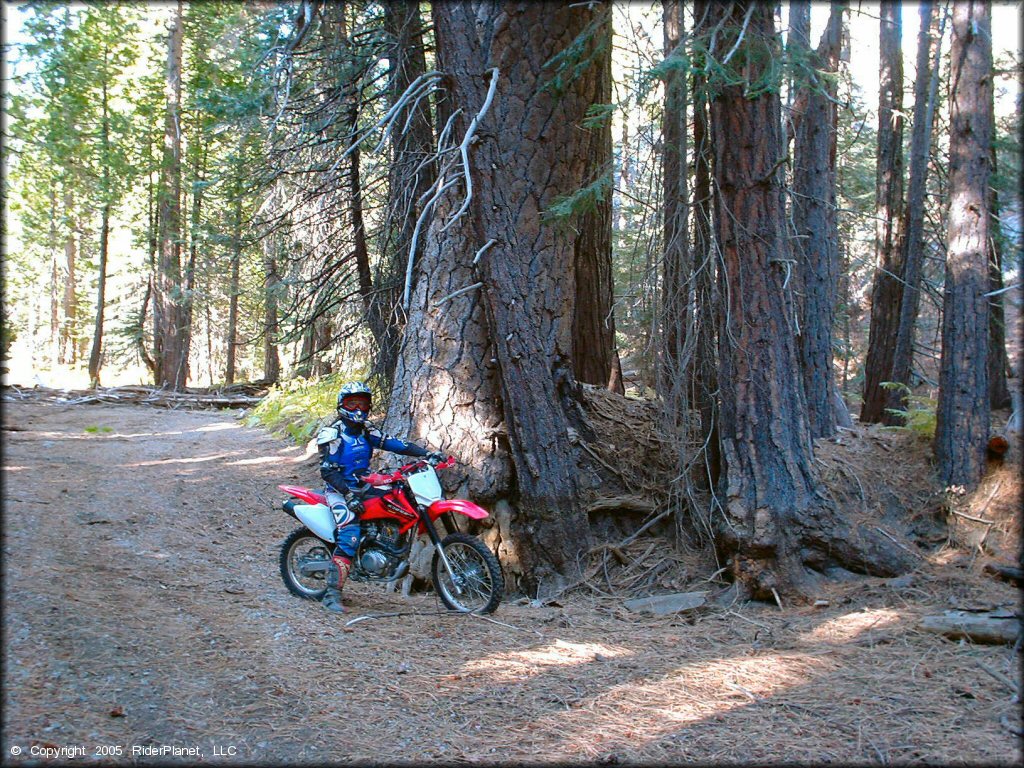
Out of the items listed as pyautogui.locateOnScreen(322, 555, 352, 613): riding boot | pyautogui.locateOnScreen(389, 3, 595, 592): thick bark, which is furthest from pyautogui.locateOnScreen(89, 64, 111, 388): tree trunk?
pyautogui.locateOnScreen(322, 555, 352, 613): riding boot

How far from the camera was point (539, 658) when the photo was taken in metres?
5.11

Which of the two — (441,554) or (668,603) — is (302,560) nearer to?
(441,554)

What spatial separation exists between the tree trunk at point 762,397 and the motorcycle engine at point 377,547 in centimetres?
287

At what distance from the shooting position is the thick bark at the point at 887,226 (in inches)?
474

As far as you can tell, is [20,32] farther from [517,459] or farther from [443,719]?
[443,719]

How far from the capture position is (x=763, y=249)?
640 cm

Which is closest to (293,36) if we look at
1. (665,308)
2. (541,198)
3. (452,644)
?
(541,198)

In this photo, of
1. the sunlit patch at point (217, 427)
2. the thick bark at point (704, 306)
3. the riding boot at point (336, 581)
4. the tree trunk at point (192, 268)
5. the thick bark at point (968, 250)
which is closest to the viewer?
the riding boot at point (336, 581)

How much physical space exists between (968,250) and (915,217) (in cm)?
Result: 432

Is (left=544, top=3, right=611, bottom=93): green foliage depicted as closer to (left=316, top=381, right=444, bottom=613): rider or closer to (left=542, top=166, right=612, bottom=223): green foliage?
(left=542, top=166, right=612, bottom=223): green foliage

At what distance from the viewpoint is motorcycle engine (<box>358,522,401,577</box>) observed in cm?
625

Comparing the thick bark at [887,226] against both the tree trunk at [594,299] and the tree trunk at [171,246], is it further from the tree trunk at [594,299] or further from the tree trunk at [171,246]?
the tree trunk at [171,246]

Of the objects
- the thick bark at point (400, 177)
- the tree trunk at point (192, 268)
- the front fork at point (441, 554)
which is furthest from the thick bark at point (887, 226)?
the tree trunk at point (192, 268)

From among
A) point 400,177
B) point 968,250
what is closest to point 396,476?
point 400,177
